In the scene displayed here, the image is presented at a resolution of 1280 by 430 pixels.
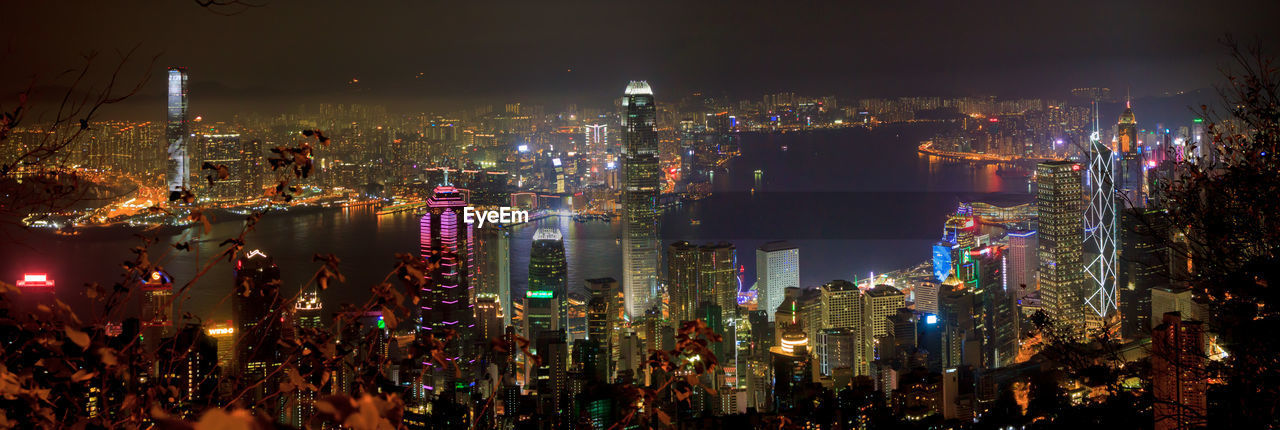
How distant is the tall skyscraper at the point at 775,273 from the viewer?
41.2 ft

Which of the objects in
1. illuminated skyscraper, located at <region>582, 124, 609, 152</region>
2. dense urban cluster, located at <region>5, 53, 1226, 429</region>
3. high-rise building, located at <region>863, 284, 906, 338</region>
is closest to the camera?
dense urban cluster, located at <region>5, 53, 1226, 429</region>

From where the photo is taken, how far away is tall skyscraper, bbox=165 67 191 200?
7559 millimetres

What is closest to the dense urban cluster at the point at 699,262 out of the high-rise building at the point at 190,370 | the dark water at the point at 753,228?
the dark water at the point at 753,228

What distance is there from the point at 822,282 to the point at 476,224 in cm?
502

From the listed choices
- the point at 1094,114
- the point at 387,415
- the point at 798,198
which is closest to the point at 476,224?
the point at 798,198

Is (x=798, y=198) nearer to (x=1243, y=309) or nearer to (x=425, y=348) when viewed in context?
(x=1243, y=309)

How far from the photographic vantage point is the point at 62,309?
115 cm

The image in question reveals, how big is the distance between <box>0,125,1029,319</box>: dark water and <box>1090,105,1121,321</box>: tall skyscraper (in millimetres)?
2269

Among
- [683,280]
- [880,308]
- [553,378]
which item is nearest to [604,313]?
[683,280]

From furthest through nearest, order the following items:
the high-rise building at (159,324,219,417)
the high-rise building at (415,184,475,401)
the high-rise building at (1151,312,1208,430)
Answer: the high-rise building at (415,184,475,401) → the high-rise building at (1151,312,1208,430) → the high-rise building at (159,324,219,417)

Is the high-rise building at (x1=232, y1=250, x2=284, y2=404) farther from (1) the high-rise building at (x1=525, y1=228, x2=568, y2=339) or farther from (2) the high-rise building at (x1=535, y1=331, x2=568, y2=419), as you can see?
(1) the high-rise building at (x1=525, y1=228, x2=568, y2=339)

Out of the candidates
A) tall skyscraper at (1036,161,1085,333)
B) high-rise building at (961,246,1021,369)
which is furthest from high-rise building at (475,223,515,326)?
tall skyscraper at (1036,161,1085,333)

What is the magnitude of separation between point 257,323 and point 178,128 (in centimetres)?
696

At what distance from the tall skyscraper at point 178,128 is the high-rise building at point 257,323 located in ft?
3.64
